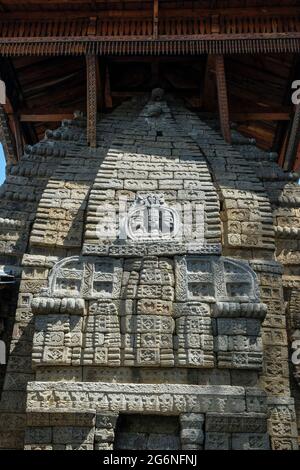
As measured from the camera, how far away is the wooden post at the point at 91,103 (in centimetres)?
995

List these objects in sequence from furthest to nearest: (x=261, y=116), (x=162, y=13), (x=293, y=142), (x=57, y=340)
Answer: (x=261, y=116) → (x=293, y=142) → (x=162, y=13) → (x=57, y=340)

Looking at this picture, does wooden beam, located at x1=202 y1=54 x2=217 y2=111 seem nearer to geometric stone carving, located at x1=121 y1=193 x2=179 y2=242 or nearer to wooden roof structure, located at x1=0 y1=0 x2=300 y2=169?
wooden roof structure, located at x1=0 y1=0 x2=300 y2=169

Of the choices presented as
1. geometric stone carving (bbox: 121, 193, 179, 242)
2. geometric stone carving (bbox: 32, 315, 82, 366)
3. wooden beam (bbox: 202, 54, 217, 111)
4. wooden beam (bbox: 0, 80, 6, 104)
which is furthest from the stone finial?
geometric stone carving (bbox: 32, 315, 82, 366)

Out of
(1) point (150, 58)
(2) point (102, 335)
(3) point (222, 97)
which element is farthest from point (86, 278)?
(1) point (150, 58)

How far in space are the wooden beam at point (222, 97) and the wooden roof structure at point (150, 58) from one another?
0.02 meters

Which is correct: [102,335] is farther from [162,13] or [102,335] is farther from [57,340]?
[162,13]

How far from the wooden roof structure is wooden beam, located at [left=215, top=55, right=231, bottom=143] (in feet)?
0.06

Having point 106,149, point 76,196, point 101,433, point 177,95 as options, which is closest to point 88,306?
point 101,433

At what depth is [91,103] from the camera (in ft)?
32.7

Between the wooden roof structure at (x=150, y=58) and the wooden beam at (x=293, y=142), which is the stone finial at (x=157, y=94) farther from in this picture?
the wooden beam at (x=293, y=142)

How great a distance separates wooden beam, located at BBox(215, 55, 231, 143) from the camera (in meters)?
10.0

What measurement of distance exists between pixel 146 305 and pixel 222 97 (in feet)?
15.9
